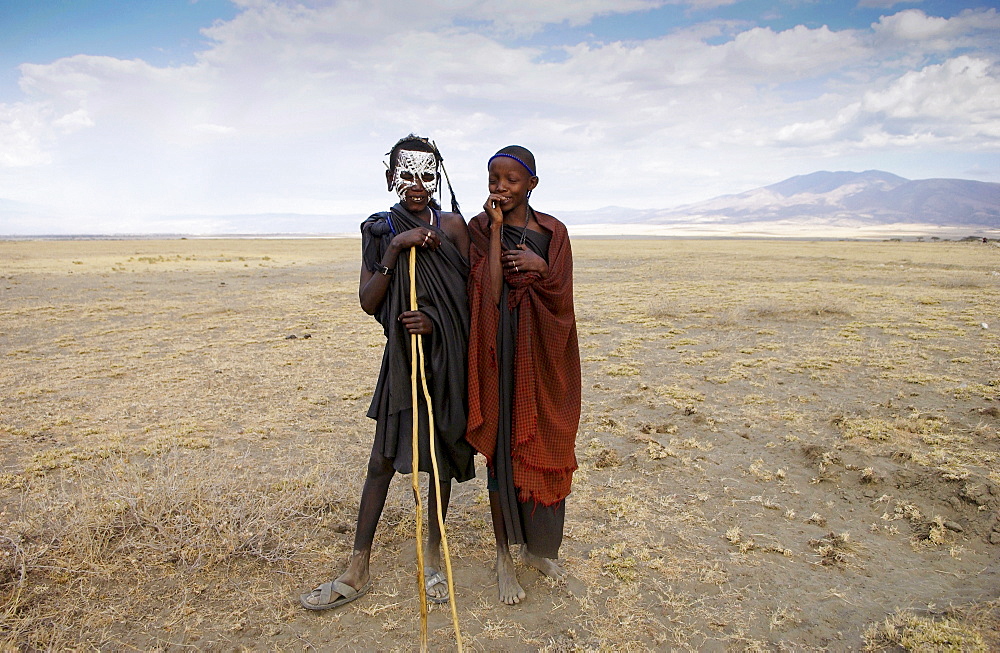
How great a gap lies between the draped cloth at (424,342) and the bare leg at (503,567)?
0.47 metres

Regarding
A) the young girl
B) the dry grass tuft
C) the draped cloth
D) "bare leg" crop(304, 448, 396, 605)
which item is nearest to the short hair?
the young girl

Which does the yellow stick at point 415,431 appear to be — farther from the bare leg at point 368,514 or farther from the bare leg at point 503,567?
the bare leg at point 503,567

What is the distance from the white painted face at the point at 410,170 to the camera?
297cm

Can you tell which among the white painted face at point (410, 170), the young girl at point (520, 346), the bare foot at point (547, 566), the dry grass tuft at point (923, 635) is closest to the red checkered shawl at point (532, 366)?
the young girl at point (520, 346)

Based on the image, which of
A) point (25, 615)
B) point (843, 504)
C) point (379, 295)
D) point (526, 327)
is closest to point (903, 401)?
point (843, 504)

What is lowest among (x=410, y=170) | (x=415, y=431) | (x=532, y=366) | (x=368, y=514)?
(x=368, y=514)

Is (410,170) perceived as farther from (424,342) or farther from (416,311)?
(424,342)

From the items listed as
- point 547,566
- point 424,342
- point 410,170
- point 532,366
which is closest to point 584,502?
point 547,566

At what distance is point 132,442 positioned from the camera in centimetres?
542

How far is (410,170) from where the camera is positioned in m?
2.98

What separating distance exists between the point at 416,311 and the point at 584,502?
85.0 inches

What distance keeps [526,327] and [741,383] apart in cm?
509

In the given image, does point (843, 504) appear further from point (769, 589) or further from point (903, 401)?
point (903, 401)

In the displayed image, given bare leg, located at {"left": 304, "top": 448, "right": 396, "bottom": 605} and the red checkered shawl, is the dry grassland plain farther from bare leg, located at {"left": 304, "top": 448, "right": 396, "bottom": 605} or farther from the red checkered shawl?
the red checkered shawl
